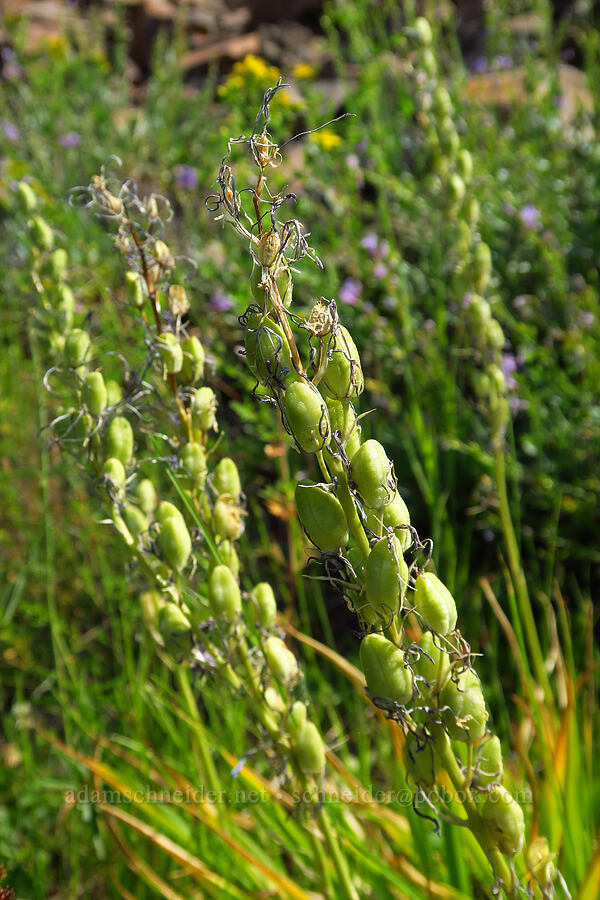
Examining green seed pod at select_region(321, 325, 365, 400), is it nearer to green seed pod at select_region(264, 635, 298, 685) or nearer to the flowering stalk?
the flowering stalk

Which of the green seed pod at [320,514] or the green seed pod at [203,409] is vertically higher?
the green seed pod at [320,514]

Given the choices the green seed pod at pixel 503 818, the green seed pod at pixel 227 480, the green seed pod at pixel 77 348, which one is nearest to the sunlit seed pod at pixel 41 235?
the green seed pod at pixel 77 348

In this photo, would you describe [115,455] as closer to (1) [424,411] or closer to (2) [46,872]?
(2) [46,872]

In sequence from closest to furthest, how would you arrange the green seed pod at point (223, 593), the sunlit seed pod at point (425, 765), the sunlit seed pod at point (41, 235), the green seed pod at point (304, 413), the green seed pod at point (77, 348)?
the green seed pod at point (304, 413) < the sunlit seed pod at point (425, 765) < the green seed pod at point (223, 593) < the green seed pod at point (77, 348) < the sunlit seed pod at point (41, 235)

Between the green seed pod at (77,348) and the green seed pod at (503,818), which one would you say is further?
the green seed pod at (77,348)

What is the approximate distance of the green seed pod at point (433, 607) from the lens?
61 centimetres

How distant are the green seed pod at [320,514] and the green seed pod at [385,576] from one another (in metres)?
0.03

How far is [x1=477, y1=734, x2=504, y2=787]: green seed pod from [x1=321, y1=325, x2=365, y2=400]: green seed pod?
0.32 metres

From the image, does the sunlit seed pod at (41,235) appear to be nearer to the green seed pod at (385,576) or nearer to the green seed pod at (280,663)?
the green seed pod at (280,663)

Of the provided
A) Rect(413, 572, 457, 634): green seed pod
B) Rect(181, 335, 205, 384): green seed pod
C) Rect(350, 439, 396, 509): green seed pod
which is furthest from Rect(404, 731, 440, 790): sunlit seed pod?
Rect(181, 335, 205, 384): green seed pod

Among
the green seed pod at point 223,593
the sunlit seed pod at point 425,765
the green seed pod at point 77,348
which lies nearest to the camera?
the sunlit seed pod at point 425,765

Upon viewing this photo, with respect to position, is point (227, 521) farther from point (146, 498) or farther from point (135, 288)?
point (135, 288)

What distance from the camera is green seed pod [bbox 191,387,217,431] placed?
2.85 feet

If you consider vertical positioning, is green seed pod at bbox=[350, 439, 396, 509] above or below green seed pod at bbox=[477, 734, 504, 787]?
above
